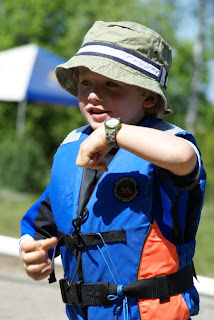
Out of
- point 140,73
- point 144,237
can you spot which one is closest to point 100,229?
point 144,237

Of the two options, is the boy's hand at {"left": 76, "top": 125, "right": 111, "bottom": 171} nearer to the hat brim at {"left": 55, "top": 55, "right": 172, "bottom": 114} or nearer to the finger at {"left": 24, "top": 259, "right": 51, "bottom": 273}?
the hat brim at {"left": 55, "top": 55, "right": 172, "bottom": 114}

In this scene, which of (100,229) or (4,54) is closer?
(100,229)

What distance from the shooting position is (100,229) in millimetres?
2408

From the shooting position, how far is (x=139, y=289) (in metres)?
2.34

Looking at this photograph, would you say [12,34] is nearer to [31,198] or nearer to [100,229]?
[31,198]

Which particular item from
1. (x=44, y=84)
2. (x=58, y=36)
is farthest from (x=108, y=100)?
(x=58, y=36)

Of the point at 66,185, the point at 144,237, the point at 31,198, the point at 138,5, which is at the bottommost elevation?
the point at 31,198

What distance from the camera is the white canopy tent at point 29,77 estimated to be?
14.6 meters

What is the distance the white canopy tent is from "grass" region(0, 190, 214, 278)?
2910 millimetres

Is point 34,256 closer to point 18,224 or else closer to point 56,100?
point 18,224

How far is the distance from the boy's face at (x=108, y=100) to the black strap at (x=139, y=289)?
69 cm

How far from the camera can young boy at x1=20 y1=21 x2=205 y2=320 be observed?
2.34 meters

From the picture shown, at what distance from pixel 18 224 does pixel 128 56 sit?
6.67m

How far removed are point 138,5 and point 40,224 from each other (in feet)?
63.0
